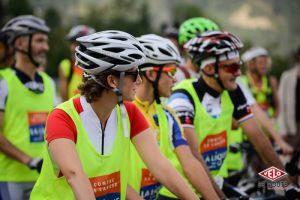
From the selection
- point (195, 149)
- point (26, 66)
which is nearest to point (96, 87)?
point (195, 149)

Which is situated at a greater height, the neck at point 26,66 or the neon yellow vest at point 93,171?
the neck at point 26,66

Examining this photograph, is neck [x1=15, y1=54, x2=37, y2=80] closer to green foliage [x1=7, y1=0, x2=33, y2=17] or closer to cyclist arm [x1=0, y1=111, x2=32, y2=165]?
cyclist arm [x1=0, y1=111, x2=32, y2=165]

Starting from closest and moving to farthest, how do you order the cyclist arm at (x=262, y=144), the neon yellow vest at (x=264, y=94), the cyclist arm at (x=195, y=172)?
the cyclist arm at (x=195, y=172) → the cyclist arm at (x=262, y=144) → the neon yellow vest at (x=264, y=94)

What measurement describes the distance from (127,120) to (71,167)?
2.17 ft

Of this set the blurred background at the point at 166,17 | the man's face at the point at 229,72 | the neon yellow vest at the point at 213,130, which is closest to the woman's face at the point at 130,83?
the neon yellow vest at the point at 213,130

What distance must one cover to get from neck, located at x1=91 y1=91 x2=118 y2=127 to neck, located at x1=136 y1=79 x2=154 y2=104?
1.23m

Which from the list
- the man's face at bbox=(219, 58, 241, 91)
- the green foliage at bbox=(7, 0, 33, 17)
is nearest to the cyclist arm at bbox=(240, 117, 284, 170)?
the man's face at bbox=(219, 58, 241, 91)

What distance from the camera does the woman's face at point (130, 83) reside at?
4285mm

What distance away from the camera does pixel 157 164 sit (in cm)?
442

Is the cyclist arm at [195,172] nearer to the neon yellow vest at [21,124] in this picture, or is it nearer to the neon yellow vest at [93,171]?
the neon yellow vest at [93,171]

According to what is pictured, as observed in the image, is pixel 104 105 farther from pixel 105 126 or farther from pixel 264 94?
pixel 264 94

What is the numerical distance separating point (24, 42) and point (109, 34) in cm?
307

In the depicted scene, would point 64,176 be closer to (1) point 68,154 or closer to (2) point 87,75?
(1) point 68,154

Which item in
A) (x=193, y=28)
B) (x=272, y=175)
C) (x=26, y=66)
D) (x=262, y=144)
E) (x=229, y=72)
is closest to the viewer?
(x=272, y=175)
